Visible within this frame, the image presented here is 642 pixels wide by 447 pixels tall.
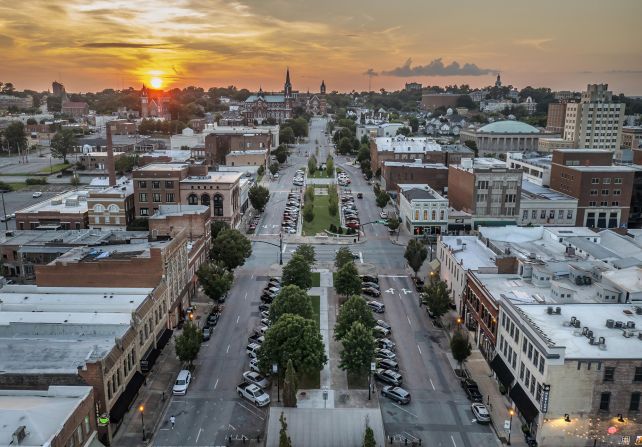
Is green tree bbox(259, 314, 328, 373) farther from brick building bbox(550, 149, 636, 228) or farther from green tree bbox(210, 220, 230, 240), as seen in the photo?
brick building bbox(550, 149, 636, 228)

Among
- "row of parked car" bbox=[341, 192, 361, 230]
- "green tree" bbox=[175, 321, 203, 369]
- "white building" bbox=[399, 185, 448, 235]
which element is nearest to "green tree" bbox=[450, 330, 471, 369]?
"green tree" bbox=[175, 321, 203, 369]

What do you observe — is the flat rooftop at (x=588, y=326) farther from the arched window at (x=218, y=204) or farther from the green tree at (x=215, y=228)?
the arched window at (x=218, y=204)

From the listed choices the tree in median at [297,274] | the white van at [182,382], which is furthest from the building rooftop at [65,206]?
the white van at [182,382]

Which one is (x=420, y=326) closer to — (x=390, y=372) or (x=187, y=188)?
(x=390, y=372)

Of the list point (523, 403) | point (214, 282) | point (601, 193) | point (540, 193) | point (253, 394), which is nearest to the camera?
point (523, 403)

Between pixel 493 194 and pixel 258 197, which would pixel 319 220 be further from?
pixel 493 194

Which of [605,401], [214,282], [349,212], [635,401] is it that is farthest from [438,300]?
[349,212]
